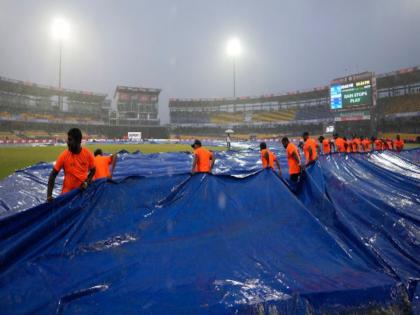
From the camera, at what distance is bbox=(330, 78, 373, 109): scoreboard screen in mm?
34562

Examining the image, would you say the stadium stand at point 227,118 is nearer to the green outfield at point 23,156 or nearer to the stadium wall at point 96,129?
the stadium wall at point 96,129

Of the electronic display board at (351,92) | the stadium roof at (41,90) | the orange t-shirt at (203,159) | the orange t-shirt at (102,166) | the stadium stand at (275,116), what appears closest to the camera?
the orange t-shirt at (102,166)

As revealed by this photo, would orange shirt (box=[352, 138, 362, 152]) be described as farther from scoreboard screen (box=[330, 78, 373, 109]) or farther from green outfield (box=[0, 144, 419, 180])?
scoreboard screen (box=[330, 78, 373, 109])

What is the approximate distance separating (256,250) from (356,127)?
41.7 meters

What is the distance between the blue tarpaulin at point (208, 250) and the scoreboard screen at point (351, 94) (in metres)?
34.9

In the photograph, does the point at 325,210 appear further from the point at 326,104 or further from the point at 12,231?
the point at 326,104

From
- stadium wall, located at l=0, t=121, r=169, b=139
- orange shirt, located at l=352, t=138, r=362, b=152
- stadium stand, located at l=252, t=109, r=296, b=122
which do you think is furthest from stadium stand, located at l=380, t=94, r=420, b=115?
stadium wall, located at l=0, t=121, r=169, b=139

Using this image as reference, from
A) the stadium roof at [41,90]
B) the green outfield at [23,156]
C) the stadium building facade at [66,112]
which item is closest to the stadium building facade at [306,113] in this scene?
the stadium building facade at [66,112]

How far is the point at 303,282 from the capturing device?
2803 mm

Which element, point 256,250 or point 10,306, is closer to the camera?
point 10,306

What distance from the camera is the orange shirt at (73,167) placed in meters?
4.08

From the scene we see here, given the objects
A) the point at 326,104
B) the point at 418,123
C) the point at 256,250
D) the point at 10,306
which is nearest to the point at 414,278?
the point at 256,250

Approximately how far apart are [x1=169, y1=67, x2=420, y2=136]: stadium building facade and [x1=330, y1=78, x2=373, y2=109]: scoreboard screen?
0.56m

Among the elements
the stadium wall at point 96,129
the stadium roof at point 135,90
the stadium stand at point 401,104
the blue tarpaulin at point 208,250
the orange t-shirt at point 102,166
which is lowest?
the blue tarpaulin at point 208,250
